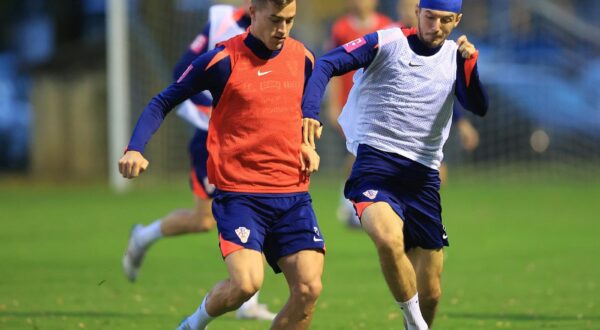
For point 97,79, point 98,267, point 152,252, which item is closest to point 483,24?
point 97,79

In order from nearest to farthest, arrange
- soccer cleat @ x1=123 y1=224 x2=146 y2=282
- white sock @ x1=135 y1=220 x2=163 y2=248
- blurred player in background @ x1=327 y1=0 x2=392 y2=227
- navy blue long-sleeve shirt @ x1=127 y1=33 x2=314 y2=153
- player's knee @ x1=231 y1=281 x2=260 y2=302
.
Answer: player's knee @ x1=231 y1=281 x2=260 y2=302 → navy blue long-sleeve shirt @ x1=127 y1=33 x2=314 y2=153 → white sock @ x1=135 y1=220 x2=163 y2=248 → soccer cleat @ x1=123 y1=224 x2=146 y2=282 → blurred player in background @ x1=327 y1=0 x2=392 y2=227

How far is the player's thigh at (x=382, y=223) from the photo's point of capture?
7.13 meters

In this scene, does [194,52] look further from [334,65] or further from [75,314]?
[334,65]

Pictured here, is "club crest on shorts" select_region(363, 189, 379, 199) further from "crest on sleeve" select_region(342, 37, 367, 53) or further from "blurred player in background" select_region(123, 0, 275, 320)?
"blurred player in background" select_region(123, 0, 275, 320)

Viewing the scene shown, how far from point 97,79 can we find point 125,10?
5.61 metres

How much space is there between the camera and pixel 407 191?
752 centimetres

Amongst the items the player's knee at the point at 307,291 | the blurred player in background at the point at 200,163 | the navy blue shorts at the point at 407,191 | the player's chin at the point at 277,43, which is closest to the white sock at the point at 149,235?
the blurred player in background at the point at 200,163

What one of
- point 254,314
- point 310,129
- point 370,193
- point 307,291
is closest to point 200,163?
point 254,314

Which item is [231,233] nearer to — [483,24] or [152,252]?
[152,252]

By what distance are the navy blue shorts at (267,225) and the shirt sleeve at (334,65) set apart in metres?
0.54

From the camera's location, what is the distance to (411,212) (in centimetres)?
748

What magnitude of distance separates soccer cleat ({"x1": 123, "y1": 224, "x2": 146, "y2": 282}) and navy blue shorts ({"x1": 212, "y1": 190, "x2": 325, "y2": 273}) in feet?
10.9

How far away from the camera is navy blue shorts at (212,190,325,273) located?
6.78m

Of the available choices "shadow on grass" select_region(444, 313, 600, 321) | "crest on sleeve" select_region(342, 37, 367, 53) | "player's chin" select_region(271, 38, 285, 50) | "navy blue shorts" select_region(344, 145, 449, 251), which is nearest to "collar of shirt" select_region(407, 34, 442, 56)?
"crest on sleeve" select_region(342, 37, 367, 53)
